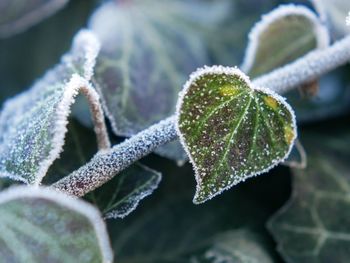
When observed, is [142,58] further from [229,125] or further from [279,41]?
[229,125]

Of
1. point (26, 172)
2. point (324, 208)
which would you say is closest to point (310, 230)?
point (324, 208)

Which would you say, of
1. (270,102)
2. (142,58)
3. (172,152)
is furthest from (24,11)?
(270,102)

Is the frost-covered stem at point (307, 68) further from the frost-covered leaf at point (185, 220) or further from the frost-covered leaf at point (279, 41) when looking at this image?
the frost-covered leaf at point (185, 220)

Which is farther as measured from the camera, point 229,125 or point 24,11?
point 24,11

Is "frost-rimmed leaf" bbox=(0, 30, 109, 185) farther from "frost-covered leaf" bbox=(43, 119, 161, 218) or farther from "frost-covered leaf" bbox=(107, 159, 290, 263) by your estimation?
"frost-covered leaf" bbox=(107, 159, 290, 263)

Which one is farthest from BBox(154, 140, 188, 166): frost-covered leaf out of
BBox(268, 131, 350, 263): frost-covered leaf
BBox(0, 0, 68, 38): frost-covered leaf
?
BBox(0, 0, 68, 38): frost-covered leaf

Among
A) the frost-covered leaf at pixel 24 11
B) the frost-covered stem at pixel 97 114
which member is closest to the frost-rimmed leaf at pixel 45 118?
the frost-covered stem at pixel 97 114

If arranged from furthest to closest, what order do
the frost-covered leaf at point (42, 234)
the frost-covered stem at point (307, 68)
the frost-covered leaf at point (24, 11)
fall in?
1. the frost-covered leaf at point (24, 11)
2. the frost-covered stem at point (307, 68)
3. the frost-covered leaf at point (42, 234)
